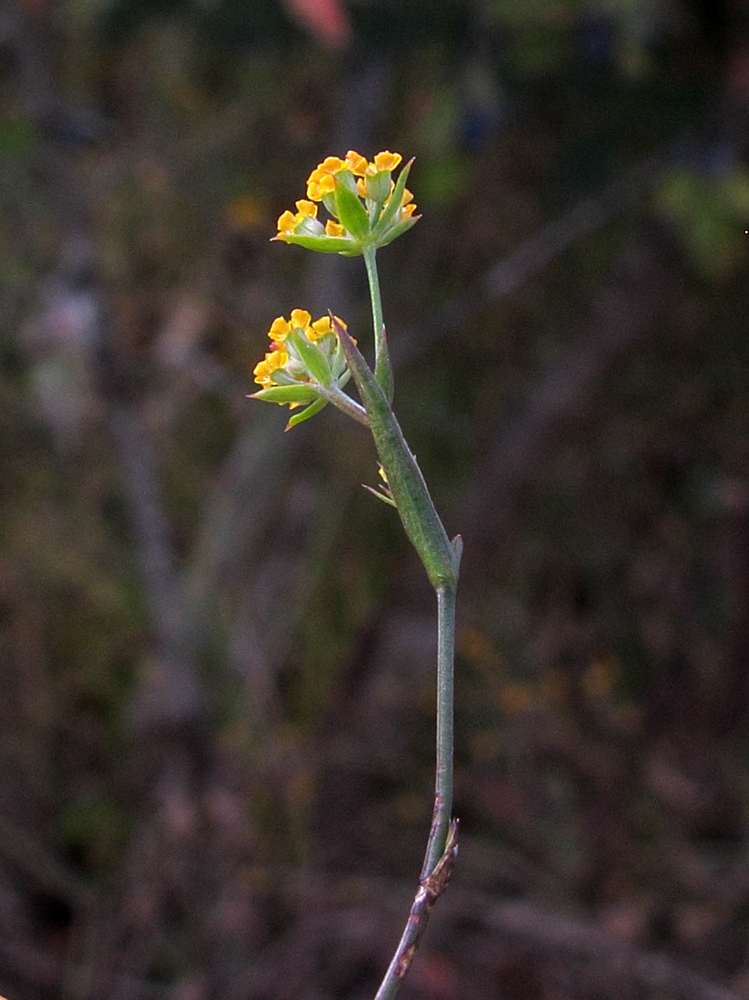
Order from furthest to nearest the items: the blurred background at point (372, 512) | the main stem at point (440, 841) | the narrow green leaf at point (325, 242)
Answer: the blurred background at point (372, 512)
the narrow green leaf at point (325, 242)
the main stem at point (440, 841)

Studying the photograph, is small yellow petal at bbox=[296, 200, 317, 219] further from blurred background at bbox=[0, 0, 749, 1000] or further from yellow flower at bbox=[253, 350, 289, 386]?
blurred background at bbox=[0, 0, 749, 1000]

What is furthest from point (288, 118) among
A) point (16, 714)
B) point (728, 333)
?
point (16, 714)

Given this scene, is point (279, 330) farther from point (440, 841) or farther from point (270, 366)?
point (440, 841)

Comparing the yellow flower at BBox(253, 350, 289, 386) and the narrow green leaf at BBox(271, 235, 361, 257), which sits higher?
the narrow green leaf at BBox(271, 235, 361, 257)

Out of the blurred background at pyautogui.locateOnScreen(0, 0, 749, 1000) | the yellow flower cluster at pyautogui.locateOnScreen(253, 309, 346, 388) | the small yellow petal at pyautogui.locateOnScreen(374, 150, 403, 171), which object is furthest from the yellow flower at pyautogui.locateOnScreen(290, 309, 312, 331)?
the blurred background at pyautogui.locateOnScreen(0, 0, 749, 1000)

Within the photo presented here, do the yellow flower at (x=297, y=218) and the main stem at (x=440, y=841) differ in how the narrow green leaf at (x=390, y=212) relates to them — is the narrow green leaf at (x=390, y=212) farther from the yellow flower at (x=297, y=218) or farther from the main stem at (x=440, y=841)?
the main stem at (x=440, y=841)

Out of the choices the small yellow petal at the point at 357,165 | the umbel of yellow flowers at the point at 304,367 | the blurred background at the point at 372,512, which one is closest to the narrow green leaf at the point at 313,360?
the umbel of yellow flowers at the point at 304,367

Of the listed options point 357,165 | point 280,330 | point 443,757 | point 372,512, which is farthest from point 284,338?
point 372,512
